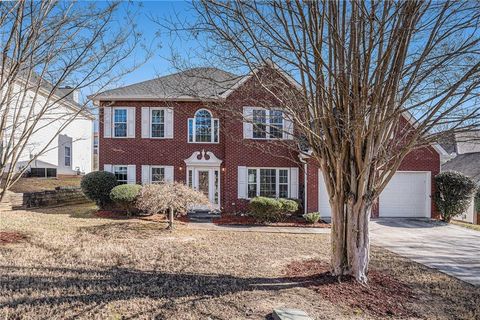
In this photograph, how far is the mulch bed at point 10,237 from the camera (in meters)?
7.95

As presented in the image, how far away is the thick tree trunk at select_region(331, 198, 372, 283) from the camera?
18.1 ft

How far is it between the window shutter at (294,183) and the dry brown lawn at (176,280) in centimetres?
504

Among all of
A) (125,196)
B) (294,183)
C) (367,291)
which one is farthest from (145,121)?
(367,291)

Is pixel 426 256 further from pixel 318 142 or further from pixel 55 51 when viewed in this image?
pixel 55 51

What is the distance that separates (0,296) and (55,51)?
543 cm

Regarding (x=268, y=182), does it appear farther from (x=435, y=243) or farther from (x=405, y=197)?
(x=435, y=243)

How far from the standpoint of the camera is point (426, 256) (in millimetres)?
8242

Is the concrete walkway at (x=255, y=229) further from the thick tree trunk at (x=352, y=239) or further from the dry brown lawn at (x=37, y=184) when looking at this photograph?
the dry brown lawn at (x=37, y=184)

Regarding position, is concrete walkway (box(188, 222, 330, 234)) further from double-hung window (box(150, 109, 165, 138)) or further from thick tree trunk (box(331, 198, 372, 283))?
thick tree trunk (box(331, 198, 372, 283))

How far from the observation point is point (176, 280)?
5531 millimetres

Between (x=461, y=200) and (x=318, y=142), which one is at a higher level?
(x=318, y=142)

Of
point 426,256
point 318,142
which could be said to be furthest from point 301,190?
point 318,142

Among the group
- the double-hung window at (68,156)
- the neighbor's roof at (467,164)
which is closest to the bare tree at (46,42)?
the double-hung window at (68,156)

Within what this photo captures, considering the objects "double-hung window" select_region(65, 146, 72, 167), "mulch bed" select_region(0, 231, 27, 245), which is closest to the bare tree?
"mulch bed" select_region(0, 231, 27, 245)
